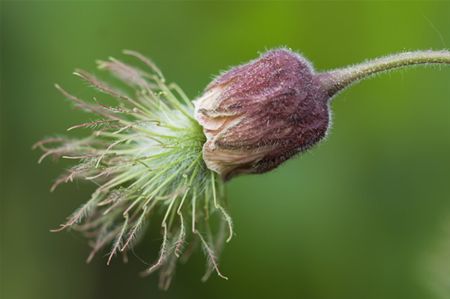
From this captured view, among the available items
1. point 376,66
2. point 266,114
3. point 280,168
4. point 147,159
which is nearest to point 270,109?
point 266,114

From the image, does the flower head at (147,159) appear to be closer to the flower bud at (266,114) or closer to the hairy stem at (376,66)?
the flower bud at (266,114)

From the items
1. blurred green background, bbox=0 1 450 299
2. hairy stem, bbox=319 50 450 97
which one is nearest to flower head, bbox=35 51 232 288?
hairy stem, bbox=319 50 450 97

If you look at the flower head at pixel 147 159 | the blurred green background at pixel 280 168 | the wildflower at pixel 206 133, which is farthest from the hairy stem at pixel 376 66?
the blurred green background at pixel 280 168

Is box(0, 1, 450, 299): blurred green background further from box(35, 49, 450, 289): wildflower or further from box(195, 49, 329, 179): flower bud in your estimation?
box(195, 49, 329, 179): flower bud

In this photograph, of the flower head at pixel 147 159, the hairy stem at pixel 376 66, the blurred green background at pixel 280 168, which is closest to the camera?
the hairy stem at pixel 376 66

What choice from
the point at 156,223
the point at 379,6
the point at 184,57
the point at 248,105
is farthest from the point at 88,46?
the point at 248,105
